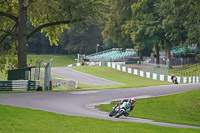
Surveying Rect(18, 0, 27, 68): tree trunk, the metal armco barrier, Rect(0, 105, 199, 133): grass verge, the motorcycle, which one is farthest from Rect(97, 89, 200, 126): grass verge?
Rect(18, 0, 27, 68): tree trunk

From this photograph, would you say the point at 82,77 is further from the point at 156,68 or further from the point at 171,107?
the point at 171,107

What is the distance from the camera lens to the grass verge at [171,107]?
22.5 meters

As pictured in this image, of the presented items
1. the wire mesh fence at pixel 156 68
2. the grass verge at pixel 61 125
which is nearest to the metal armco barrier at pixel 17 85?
the grass verge at pixel 61 125

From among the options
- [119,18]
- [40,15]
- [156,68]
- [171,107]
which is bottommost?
[171,107]

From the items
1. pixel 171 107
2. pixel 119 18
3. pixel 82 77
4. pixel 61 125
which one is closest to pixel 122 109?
pixel 61 125

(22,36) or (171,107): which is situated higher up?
(22,36)

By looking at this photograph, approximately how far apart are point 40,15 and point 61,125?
24196 mm

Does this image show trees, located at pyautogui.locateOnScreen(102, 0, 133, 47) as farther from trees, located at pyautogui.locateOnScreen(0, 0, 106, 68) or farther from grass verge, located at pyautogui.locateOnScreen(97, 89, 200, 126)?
grass verge, located at pyautogui.locateOnScreen(97, 89, 200, 126)

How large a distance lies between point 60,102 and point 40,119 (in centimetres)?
864

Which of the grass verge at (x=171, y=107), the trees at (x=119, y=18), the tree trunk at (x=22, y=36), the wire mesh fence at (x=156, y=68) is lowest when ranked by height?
the grass verge at (x=171, y=107)

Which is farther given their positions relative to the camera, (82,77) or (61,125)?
(82,77)

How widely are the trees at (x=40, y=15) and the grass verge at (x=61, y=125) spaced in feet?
56.1

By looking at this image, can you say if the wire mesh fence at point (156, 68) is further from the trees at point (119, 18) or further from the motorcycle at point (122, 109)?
the motorcycle at point (122, 109)

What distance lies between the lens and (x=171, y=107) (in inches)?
981
